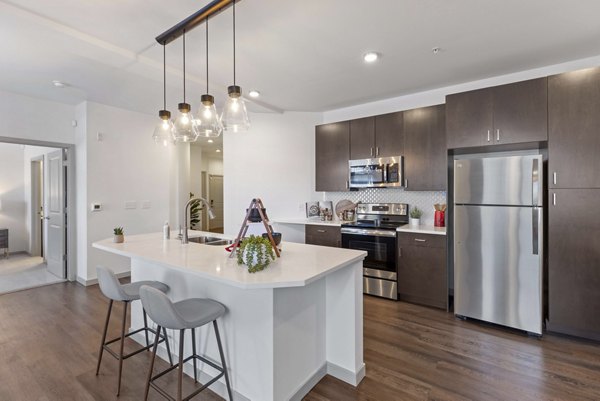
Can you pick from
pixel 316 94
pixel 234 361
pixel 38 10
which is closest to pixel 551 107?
pixel 316 94

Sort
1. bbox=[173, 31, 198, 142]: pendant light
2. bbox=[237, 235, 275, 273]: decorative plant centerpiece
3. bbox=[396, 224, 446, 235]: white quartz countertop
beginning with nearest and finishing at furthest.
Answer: bbox=[237, 235, 275, 273]: decorative plant centerpiece, bbox=[173, 31, 198, 142]: pendant light, bbox=[396, 224, 446, 235]: white quartz countertop

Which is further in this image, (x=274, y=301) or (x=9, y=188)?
(x=9, y=188)

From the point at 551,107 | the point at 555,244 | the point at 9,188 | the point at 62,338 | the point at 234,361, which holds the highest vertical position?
the point at 551,107

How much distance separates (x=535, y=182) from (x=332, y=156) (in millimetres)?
2516

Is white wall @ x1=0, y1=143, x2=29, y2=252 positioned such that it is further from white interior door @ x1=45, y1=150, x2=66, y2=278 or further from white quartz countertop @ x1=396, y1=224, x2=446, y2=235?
white quartz countertop @ x1=396, y1=224, x2=446, y2=235

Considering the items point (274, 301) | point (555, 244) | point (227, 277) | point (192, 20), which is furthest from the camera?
point (555, 244)

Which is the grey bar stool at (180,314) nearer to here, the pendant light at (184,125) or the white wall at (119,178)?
the pendant light at (184,125)

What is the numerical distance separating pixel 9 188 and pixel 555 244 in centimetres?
911

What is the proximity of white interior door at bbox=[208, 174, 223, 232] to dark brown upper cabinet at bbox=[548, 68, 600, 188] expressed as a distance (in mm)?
8378

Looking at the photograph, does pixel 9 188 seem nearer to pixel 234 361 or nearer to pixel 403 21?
pixel 234 361

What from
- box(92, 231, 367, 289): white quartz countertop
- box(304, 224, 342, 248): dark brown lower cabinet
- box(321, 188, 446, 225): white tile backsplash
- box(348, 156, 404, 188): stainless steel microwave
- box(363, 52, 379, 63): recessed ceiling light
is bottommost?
box(304, 224, 342, 248): dark brown lower cabinet

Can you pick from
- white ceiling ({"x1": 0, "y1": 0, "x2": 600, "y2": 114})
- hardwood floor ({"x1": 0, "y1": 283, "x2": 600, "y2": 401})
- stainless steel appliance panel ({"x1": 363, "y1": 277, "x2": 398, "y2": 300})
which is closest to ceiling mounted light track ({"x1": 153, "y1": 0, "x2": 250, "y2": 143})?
white ceiling ({"x1": 0, "y1": 0, "x2": 600, "y2": 114})

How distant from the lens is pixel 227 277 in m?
1.60

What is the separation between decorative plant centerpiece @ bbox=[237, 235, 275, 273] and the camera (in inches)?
67.2
